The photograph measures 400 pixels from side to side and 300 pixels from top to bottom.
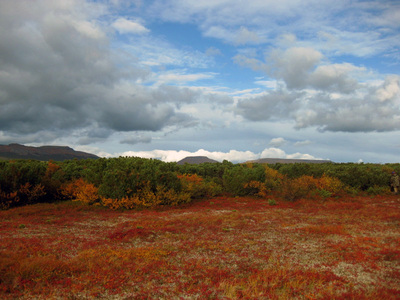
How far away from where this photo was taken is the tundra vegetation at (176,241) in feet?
25.6

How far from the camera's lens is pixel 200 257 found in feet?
34.9

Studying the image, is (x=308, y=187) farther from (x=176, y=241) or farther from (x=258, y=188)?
(x=176, y=241)

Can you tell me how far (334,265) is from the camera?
969cm

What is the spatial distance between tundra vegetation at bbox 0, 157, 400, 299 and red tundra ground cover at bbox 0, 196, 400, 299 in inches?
1.6

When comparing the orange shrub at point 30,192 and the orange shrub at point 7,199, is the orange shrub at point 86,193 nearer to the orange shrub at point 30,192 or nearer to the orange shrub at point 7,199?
the orange shrub at point 30,192

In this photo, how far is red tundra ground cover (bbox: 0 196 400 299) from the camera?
24.9ft

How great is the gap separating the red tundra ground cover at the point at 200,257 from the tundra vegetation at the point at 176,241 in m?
0.04

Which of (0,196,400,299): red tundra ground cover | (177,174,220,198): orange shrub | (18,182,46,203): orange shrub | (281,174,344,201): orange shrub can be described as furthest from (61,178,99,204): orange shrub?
(281,174,344,201): orange shrub

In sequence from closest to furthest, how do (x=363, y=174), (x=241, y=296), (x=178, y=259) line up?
(x=241, y=296), (x=178, y=259), (x=363, y=174)

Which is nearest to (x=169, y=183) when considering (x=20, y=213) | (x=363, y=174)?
(x=20, y=213)

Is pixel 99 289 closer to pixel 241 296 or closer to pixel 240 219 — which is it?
pixel 241 296

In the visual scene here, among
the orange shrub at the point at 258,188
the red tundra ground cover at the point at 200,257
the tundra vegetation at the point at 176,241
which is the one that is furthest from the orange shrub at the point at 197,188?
the red tundra ground cover at the point at 200,257

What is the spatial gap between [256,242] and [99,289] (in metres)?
7.82

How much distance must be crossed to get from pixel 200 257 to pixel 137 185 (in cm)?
1467
